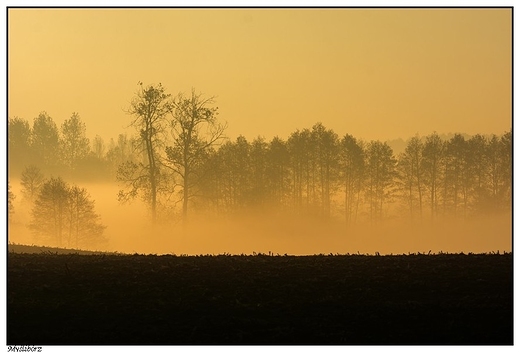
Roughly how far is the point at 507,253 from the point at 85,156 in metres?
69.5

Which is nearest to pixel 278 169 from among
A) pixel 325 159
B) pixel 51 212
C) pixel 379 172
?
pixel 325 159

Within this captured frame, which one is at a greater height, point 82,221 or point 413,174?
point 413,174

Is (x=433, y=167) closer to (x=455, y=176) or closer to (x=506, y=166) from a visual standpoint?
(x=455, y=176)

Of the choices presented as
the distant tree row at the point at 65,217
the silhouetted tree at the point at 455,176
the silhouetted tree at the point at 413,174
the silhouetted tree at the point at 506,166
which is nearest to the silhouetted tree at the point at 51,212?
the distant tree row at the point at 65,217

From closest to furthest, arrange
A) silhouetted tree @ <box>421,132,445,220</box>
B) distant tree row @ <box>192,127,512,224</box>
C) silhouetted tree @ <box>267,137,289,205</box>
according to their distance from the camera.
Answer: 1. silhouetted tree @ <box>267,137,289,205</box>
2. distant tree row @ <box>192,127,512,224</box>
3. silhouetted tree @ <box>421,132,445,220</box>

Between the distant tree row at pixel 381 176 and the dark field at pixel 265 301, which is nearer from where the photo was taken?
the dark field at pixel 265 301

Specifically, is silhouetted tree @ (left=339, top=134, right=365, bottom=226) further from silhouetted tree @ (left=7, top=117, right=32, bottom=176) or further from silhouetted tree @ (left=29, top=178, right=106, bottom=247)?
silhouetted tree @ (left=7, top=117, right=32, bottom=176)

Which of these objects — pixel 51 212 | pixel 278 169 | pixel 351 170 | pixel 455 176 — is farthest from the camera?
pixel 455 176

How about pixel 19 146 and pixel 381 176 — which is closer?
pixel 381 176

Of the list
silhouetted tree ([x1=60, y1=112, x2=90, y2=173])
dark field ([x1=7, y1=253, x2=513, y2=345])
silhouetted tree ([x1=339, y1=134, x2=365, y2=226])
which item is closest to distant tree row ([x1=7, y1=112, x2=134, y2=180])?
silhouetted tree ([x1=60, y1=112, x2=90, y2=173])

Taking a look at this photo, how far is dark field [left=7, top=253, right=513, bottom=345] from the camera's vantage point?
12664mm

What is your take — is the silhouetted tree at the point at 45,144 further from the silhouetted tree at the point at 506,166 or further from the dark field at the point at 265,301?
the dark field at the point at 265,301

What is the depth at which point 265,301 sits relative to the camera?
14109mm

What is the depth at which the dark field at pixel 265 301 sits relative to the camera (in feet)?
41.5
